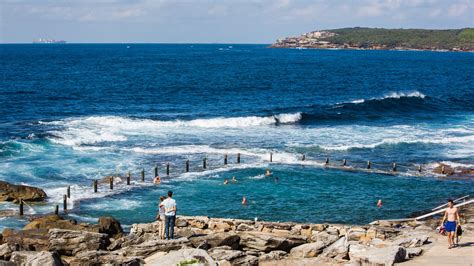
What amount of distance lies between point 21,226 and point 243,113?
151ft

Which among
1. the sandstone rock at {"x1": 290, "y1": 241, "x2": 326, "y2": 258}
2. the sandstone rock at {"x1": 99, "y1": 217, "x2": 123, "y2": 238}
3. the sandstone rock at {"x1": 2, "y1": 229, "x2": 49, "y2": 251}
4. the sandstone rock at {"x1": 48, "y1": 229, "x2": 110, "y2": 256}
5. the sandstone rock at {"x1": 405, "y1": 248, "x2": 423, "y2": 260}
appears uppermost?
the sandstone rock at {"x1": 405, "y1": 248, "x2": 423, "y2": 260}

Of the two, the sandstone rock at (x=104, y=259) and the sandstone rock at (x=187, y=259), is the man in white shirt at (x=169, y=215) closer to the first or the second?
the sandstone rock at (x=104, y=259)

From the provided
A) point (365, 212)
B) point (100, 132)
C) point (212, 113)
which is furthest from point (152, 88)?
point (365, 212)

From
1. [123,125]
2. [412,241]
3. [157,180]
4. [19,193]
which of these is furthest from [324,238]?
[123,125]

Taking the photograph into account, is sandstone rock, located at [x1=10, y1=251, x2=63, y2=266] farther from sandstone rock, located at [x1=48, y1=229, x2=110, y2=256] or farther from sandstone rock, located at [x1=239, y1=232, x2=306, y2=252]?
sandstone rock, located at [x1=239, y1=232, x2=306, y2=252]

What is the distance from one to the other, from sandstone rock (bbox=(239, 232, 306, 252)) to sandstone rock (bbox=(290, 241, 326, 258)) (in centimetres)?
42

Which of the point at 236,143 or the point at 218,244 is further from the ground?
the point at 218,244

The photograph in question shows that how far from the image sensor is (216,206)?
37.1 metres

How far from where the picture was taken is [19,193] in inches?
1464

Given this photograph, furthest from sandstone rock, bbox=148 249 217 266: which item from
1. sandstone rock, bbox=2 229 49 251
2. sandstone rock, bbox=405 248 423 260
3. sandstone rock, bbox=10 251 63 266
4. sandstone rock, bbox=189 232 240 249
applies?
sandstone rock, bbox=2 229 49 251

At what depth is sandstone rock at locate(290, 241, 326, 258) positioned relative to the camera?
919 inches

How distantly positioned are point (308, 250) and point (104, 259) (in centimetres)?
775

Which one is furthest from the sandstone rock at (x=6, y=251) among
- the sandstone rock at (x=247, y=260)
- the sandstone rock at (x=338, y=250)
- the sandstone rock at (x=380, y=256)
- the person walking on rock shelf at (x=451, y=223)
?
the person walking on rock shelf at (x=451, y=223)

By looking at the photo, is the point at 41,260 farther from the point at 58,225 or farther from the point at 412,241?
the point at 412,241
